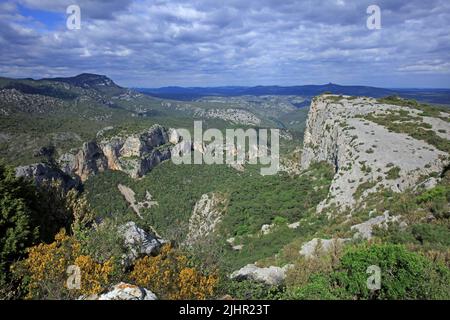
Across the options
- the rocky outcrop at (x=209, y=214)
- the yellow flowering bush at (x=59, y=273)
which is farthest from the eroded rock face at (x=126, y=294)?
the rocky outcrop at (x=209, y=214)

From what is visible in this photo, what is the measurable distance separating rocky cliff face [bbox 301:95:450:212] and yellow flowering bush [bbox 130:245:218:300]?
18410mm

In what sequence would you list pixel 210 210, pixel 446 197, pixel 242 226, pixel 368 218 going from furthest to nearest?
pixel 210 210
pixel 242 226
pixel 368 218
pixel 446 197

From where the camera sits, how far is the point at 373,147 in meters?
32.0

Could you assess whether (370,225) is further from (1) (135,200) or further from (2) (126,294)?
(1) (135,200)

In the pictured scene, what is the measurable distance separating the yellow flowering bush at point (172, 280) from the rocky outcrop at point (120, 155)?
12288 centimetres

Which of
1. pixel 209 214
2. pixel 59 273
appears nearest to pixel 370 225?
pixel 59 273

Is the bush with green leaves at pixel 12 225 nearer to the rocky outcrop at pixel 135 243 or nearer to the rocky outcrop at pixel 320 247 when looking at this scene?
the rocky outcrop at pixel 135 243

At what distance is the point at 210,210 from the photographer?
5706cm

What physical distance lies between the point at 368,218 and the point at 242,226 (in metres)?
19.3

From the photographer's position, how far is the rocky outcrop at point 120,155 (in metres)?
125

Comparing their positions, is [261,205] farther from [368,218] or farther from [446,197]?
[446,197]

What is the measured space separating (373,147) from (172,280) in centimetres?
2669

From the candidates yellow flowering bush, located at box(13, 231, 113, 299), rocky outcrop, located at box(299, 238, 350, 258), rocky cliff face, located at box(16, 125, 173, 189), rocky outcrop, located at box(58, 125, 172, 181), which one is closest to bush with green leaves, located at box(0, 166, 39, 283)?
yellow flowering bush, located at box(13, 231, 113, 299)

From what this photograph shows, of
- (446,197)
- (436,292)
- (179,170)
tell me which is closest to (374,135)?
A: (446,197)
